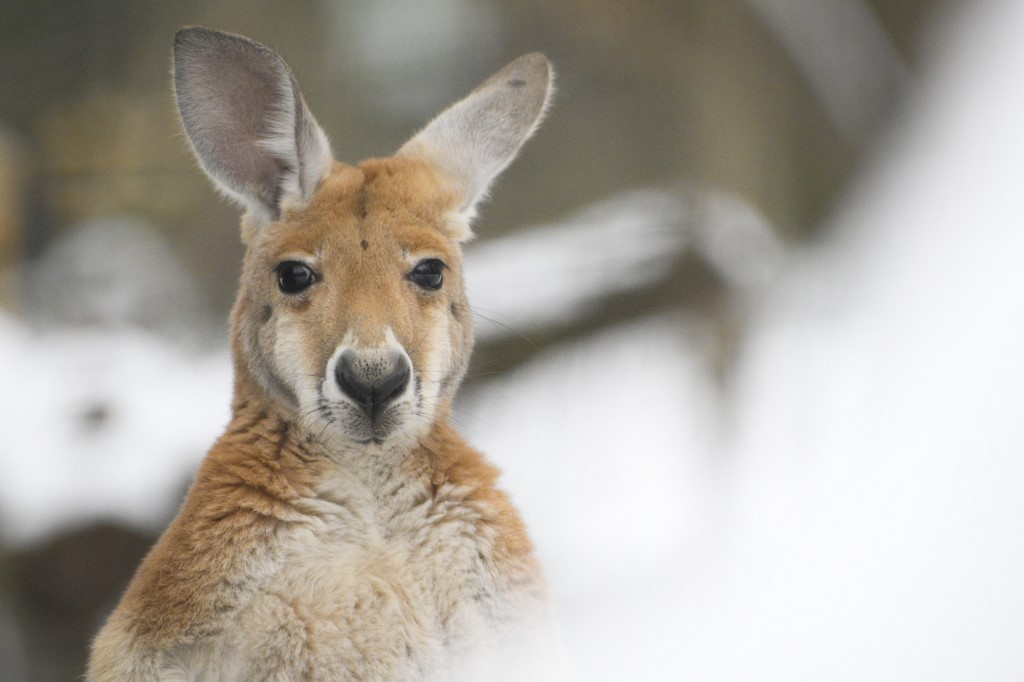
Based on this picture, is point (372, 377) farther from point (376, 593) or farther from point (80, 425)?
point (80, 425)

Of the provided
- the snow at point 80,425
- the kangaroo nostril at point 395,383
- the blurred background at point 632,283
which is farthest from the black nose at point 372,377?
the snow at point 80,425

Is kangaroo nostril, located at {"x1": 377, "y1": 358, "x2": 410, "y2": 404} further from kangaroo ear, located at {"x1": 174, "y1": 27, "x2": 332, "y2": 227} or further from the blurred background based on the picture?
the blurred background

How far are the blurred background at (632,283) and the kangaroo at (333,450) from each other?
23 centimetres

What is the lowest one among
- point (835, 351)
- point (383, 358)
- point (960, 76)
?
point (383, 358)

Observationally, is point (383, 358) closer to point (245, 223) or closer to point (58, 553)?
point (245, 223)

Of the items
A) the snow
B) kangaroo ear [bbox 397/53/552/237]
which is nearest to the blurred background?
the snow

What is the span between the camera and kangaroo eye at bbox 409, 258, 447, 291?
631 millimetres

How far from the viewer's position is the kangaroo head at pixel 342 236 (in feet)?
1.95

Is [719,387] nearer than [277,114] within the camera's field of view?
No

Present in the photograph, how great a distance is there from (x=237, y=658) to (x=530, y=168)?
637 mm

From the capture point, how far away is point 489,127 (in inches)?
27.3

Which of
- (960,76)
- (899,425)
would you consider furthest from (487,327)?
(960,76)

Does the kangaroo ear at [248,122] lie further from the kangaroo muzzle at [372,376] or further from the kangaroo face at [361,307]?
the kangaroo muzzle at [372,376]

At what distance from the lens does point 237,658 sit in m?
0.59
